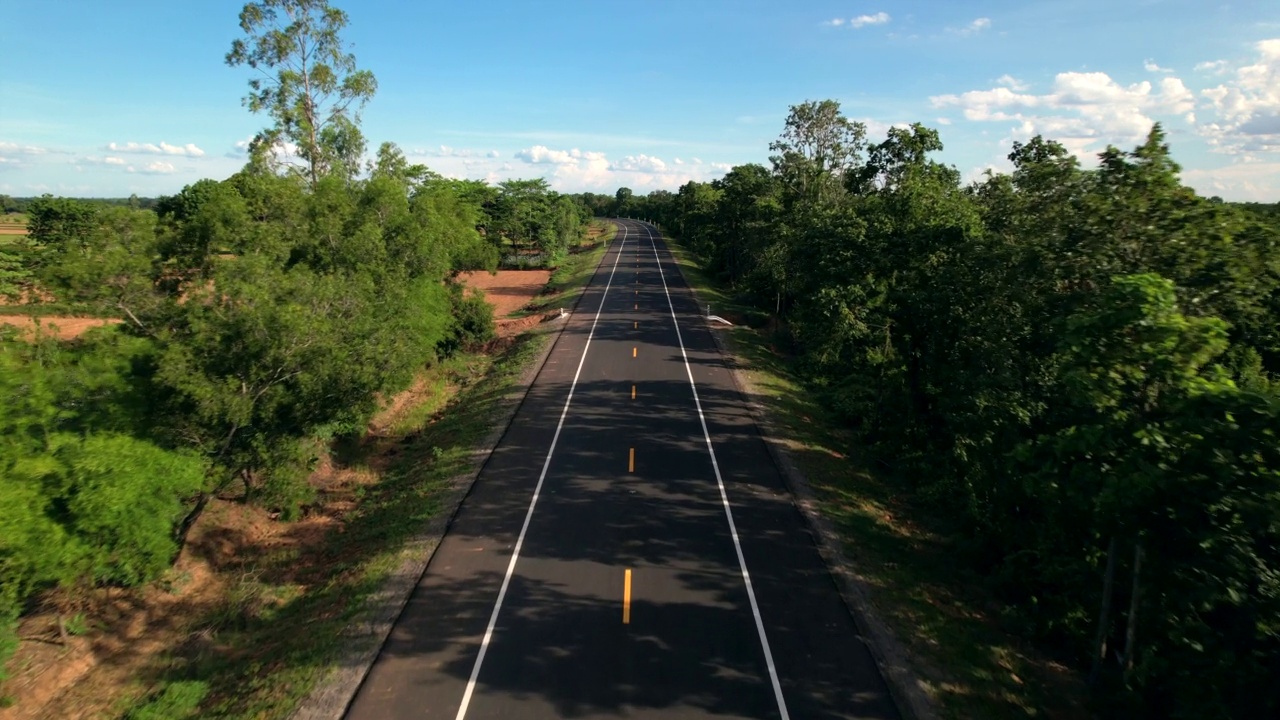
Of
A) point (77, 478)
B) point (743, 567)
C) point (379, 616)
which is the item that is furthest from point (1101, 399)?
point (77, 478)

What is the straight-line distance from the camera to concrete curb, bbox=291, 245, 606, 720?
417 inches

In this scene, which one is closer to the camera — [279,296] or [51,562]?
[51,562]

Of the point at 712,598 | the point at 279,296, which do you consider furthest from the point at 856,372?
the point at 279,296

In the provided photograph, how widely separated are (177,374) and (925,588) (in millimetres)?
17260

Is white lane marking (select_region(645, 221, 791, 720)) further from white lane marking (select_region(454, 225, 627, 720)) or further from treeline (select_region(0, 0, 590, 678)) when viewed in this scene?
treeline (select_region(0, 0, 590, 678))

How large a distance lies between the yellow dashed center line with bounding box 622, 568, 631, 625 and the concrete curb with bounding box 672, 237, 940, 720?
433 cm

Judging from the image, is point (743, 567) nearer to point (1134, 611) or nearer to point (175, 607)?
point (1134, 611)

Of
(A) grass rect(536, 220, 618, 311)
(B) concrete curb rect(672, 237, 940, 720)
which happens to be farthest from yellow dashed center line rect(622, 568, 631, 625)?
(A) grass rect(536, 220, 618, 311)

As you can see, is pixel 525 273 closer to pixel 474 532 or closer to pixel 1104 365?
pixel 474 532

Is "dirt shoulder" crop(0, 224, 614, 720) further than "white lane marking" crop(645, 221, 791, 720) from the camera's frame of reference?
Yes

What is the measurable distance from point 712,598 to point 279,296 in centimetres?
1346

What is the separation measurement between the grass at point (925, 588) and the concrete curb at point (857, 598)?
191 millimetres

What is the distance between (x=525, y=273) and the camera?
77.1m

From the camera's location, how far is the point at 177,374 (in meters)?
14.9
